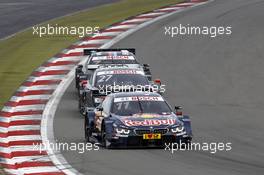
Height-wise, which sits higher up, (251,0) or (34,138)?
(251,0)

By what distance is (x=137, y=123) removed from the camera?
21.3m

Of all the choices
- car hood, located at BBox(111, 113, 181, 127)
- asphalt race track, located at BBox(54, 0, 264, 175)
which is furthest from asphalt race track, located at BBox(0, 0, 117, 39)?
car hood, located at BBox(111, 113, 181, 127)

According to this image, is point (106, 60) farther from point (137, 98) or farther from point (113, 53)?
point (137, 98)

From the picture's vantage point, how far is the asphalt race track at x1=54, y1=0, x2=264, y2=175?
19116 millimetres

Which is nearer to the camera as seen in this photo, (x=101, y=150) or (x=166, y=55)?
(x=101, y=150)

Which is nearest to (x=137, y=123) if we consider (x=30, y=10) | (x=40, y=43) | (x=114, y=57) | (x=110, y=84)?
(x=110, y=84)

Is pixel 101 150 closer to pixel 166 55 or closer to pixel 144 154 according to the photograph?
pixel 144 154

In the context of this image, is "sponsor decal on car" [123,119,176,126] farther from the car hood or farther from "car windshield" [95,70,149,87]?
"car windshield" [95,70,149,87]

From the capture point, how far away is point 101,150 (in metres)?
21.3

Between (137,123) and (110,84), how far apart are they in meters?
5.65

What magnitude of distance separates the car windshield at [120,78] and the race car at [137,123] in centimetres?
398

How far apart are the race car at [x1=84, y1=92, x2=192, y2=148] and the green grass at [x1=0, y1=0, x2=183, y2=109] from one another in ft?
21.9

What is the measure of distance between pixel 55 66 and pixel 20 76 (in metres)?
1.67

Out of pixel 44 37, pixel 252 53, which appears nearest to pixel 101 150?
pixel 252 53
